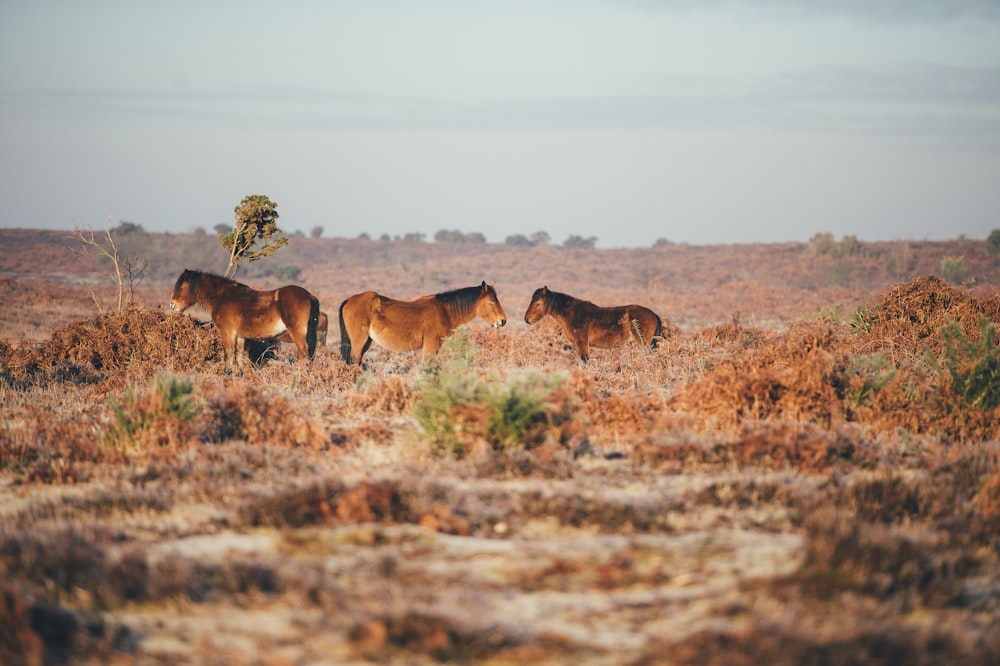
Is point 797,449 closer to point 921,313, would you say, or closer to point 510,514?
point 510,514

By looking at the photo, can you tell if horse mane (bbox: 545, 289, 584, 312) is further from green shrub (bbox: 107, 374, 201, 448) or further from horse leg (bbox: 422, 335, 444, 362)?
green shrub (bbox: 107, 374, 201, 448)

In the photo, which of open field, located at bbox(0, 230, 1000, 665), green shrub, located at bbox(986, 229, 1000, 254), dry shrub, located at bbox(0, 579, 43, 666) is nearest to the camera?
dry shrub, located at bbox(0, 579, 43, 666)

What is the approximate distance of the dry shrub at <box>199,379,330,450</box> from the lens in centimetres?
803

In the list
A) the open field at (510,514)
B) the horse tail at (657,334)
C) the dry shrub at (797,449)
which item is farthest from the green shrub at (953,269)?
the dry shrub at (797,449)

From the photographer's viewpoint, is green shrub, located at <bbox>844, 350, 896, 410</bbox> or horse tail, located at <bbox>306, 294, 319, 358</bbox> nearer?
green shrub, located at <bbox>844, 350, 896, 410</bbox>

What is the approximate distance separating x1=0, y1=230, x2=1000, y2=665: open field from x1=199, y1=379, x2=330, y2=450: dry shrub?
3cm

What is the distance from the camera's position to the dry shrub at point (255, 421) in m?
8.03

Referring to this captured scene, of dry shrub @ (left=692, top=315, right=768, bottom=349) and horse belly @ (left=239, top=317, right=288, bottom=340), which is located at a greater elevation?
horse belly @ (left=239, top=317, right=288, bottom=340)

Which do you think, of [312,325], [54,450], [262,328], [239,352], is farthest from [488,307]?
[54,450]

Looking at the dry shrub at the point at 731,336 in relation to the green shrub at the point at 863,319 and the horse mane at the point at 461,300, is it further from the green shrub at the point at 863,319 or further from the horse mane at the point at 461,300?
the horse mane at the point at 461,300

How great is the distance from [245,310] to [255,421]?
5326mm

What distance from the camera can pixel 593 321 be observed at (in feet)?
50.1

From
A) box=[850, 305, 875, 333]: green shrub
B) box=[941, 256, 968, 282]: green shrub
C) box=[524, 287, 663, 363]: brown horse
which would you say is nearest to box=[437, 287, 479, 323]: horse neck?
box=[524, 287, 663, 363]: brown horse

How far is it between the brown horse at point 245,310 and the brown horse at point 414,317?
685 millimetres
